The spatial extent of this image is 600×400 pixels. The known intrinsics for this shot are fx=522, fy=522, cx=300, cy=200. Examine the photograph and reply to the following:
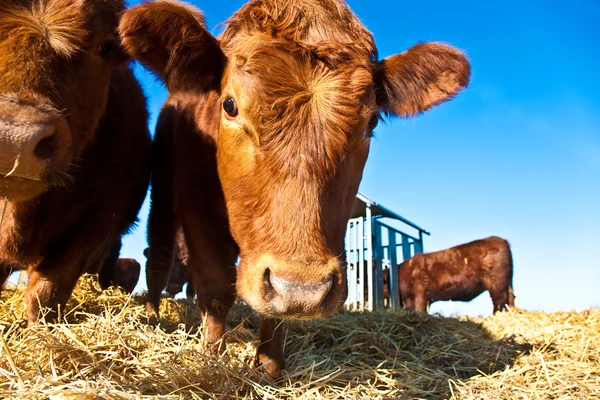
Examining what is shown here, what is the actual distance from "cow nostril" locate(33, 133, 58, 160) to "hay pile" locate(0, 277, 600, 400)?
Result: 85 centimetres

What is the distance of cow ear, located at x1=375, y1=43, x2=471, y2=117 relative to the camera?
3049 millimetres

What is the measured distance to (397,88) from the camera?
10.1ft

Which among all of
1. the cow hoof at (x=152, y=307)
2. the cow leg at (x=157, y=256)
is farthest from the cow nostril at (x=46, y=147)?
the cow hoof at (x=152, y=307)

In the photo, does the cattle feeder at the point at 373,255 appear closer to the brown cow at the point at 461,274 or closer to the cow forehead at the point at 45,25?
the brown cow at the point at 461,274

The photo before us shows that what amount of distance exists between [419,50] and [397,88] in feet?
0.82

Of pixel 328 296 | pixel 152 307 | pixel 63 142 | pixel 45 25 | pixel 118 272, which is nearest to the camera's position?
pixel 328 296

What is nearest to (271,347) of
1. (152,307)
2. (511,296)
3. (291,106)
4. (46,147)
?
(291,106)

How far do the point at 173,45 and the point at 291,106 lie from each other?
0.89 metres

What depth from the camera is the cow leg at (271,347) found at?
318 centimetres

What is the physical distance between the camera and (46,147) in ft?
8.27

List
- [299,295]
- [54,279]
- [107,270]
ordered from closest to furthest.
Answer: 1. [299,295]
2. [54,279]
3. [107,270]

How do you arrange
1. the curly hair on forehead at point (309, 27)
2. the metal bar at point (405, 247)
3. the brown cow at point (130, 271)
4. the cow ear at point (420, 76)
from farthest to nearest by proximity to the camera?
the metal bar at point (405, 247)
the brown cow at point (130, 271)
the cow ear at point (420, 76)
the curly hair on forehead at point (309, 27)

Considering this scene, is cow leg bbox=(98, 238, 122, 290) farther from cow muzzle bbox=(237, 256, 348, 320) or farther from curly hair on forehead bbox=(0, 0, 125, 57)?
cow muzzle bbox=(237, 256, 348, 320)

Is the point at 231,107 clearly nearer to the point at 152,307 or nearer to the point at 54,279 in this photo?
the point at 54,279
